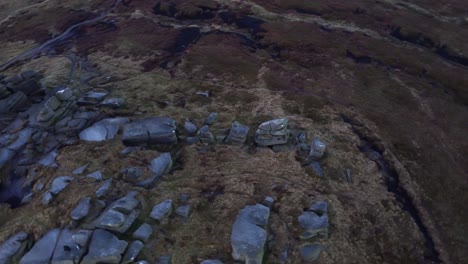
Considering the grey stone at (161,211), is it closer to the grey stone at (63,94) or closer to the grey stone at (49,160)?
the grey stone at (49,160)

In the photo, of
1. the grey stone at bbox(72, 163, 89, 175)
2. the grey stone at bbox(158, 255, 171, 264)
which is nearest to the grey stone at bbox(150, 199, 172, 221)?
the grey stone at bbox(158, 255, 171, 264)

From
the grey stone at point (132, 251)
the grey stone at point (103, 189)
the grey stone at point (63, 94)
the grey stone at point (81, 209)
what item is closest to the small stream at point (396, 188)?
the grey stone at point (132, 251)

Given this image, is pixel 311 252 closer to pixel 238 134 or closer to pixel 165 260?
pixel 165 260

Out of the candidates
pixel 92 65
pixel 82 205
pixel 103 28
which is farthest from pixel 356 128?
pixel 103 28

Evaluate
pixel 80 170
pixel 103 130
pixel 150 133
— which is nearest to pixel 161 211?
pixel 80 170

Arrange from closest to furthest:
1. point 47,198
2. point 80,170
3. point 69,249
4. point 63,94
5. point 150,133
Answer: point 69,249
point 47,198
point 80,170
point 150,133
point 63,94

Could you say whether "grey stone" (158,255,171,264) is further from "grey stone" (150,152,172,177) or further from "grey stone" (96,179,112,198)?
"grey stone" (150,152,172,177)

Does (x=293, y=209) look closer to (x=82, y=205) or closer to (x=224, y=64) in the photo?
(x=82, y=205)
